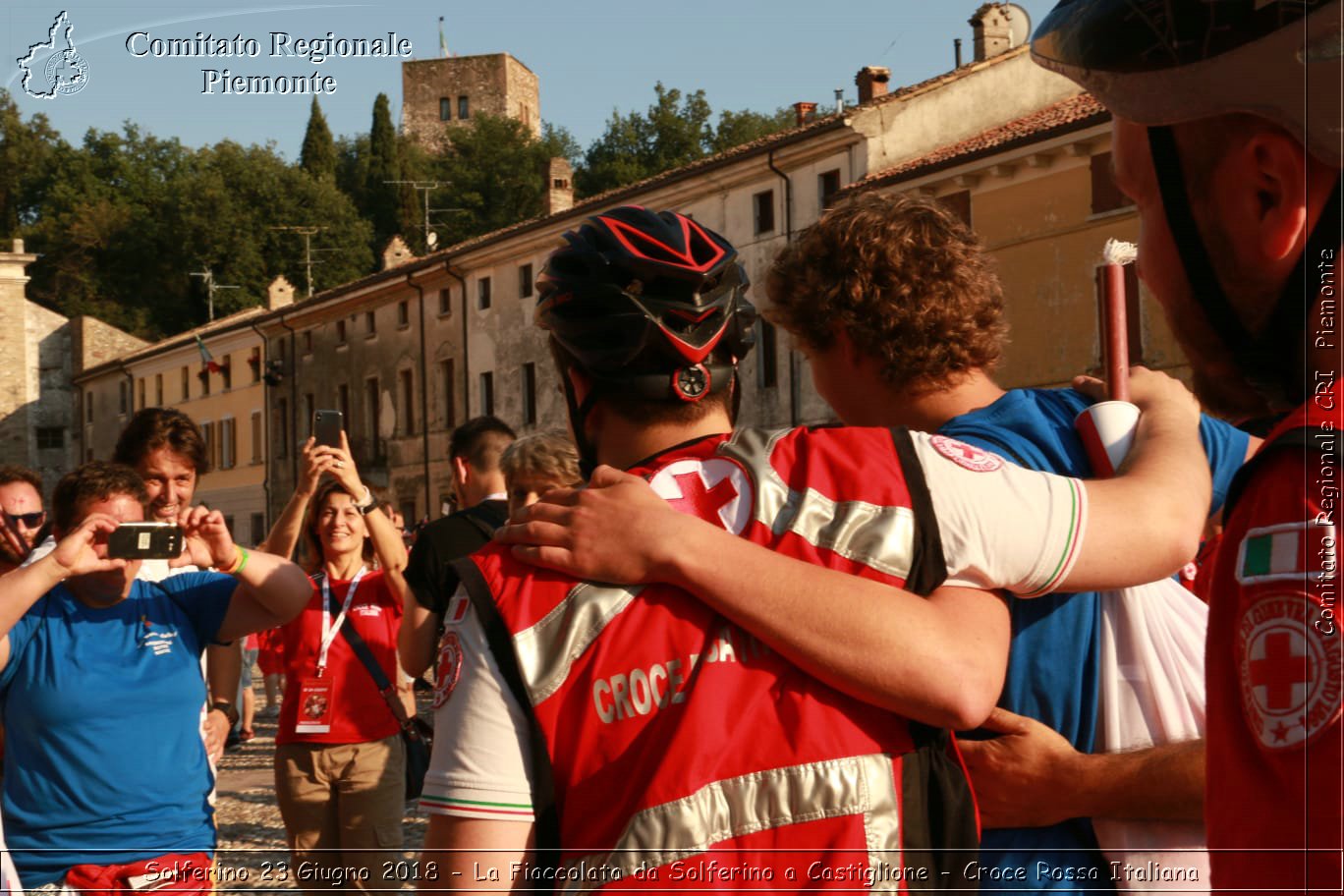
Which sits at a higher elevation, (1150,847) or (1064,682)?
(1064,682)

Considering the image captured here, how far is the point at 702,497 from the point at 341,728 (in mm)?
5349

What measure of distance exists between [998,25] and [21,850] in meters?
33.1

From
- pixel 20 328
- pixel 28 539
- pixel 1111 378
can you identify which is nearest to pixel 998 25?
pixel 28 539

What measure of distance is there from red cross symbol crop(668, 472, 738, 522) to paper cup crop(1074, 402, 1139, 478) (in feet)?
2.03

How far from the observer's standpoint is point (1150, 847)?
193cm

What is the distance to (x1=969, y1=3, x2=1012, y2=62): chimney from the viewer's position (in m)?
33.7

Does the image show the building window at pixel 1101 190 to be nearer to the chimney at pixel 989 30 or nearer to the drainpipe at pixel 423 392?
the chimney at pixel 989 30

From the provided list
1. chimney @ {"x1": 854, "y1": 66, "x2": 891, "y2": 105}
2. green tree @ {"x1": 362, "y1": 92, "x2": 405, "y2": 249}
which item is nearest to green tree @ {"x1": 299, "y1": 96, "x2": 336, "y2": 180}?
green tree @ {"x1": 362, "y1": 92, "x2": 405, "y2": 249}

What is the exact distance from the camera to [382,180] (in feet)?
281

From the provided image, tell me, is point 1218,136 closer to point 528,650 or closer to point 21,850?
point 528,650

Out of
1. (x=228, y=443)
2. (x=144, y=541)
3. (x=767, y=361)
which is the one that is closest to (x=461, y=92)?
(x=228, y=443)

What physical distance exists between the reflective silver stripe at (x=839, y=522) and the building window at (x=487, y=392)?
142ft

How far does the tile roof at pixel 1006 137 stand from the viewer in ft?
82.3

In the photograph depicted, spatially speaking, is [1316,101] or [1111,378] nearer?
[1316,101]
